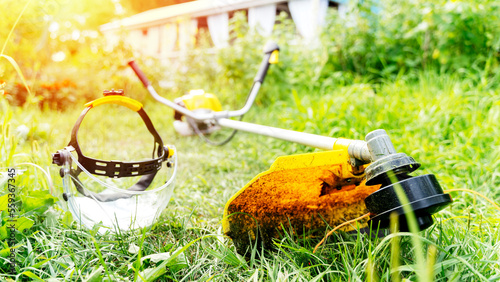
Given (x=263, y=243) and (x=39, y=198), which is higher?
(x=39, y=198)

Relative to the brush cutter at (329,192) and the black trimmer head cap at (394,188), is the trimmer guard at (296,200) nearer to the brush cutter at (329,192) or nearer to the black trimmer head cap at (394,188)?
the brush cutter at (329,192)

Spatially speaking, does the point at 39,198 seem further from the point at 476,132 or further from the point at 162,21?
the point at 162,21

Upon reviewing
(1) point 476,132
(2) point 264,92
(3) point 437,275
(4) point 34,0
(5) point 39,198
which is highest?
(4) point 34,0

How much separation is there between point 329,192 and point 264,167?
3.56 feet

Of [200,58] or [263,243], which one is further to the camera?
[200,58]

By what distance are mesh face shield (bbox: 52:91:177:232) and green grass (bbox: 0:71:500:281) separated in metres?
0.06

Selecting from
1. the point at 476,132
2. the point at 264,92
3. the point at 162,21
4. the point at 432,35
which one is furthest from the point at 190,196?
the point at 162,21

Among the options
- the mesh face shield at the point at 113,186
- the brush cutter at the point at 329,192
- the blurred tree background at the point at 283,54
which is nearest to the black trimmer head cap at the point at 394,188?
the brush cutter at the point at 329,192

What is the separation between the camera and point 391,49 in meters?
3.83

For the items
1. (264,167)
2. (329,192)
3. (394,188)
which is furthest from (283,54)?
(394,188)

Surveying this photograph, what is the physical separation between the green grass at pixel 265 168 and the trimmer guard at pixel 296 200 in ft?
0.20

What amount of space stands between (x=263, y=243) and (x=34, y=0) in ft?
5.51

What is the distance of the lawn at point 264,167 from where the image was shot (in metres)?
0.97

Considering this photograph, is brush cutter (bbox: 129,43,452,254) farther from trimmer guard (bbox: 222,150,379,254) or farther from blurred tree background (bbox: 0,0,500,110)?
blurred tree background (bbox: 0,0,500,110)
